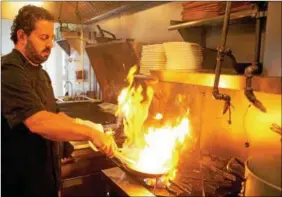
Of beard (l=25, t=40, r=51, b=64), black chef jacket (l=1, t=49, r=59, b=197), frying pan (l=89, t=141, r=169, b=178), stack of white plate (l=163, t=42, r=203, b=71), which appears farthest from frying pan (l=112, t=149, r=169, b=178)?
beard (l=25, t=40, r=51, b=64)

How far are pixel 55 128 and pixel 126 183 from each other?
0.40m

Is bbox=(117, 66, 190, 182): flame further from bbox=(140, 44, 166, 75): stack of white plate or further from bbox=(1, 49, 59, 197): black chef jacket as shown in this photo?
bbox=(1, 49, 59, 197): black chef jacket

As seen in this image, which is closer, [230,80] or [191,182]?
[230,80]

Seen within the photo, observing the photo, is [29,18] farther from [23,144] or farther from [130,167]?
[130,167]

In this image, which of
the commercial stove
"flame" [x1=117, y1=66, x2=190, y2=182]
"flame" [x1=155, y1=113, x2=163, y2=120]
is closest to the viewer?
the commercial stove

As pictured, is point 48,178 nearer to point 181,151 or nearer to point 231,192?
point 181,151

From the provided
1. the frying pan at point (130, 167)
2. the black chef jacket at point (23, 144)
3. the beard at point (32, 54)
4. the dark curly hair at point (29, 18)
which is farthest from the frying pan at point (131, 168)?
the dark curly hair at point (29, 18)

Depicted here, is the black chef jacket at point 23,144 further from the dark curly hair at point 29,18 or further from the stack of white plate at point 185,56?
the stack of white plate at point 185,56

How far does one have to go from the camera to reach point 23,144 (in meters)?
1.30

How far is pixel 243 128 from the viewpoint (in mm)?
1238

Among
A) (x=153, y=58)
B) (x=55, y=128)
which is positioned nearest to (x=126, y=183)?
(x=55, y=128)

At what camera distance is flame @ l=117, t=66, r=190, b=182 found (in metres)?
1.25

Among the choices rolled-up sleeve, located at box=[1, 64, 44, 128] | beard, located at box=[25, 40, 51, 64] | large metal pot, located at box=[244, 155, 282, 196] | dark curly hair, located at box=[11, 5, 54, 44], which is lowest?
large metal pot, located at box=[244, 155, 282, 196]

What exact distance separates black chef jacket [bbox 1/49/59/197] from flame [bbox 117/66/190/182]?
1.64 ft
